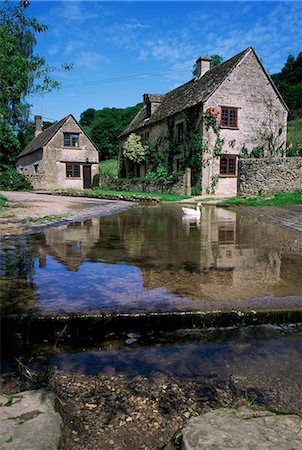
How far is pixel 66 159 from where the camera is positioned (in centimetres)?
3775

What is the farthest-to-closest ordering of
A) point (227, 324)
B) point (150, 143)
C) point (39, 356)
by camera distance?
point (150, 143) < point (227, 324) < point (39, 356)

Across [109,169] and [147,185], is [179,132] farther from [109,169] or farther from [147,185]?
[109,169]

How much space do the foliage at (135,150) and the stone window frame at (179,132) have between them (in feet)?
15.8

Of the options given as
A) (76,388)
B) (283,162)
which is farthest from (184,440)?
(283,162)

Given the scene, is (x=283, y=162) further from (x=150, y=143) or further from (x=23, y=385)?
(x=23, y=385)

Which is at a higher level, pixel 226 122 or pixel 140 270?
pixel 226 122

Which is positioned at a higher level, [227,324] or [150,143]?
[150,143]

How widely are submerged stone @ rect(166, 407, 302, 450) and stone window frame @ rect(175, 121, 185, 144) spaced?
25.9m

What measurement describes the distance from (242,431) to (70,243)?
19.8ft

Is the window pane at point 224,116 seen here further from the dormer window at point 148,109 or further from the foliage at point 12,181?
the foliage at point 12,181

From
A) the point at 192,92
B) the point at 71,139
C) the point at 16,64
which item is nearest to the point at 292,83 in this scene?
the point at 192,92

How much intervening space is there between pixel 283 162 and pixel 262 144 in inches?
266

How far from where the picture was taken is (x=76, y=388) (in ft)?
7.90

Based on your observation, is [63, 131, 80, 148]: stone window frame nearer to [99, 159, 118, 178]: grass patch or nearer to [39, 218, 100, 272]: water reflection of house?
[99, 159, 118, 178]: grass patch
